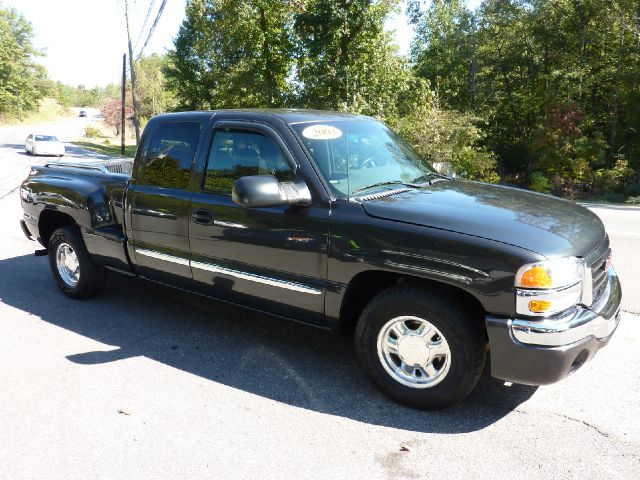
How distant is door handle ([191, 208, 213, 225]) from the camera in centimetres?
384

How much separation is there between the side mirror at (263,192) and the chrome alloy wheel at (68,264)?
9.15 ft

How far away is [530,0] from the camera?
92.2 ft

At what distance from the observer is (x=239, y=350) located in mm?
4066

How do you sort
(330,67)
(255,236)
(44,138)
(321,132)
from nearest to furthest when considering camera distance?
(255,236), (321,132), (330,67), (44,138)

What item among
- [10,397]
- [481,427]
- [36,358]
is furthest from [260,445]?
[36,358]

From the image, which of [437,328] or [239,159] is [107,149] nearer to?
[239,159]

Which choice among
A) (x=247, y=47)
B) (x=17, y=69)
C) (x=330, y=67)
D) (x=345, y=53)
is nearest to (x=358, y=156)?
(x=330, y=67)

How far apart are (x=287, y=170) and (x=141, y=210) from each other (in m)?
1.53

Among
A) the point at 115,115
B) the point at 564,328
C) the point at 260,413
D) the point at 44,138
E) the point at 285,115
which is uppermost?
the point at 115,115

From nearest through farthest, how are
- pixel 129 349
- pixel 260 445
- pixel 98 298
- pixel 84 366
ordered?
pixel 260 445
pixel 84 366
pixel 129 349
pixel 98 298

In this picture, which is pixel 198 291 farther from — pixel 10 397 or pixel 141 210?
pixel 10 397

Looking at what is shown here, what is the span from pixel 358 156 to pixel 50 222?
12.2ft

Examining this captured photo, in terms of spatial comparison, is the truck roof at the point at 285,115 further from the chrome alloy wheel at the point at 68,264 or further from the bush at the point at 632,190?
the bush at the point at 632,190

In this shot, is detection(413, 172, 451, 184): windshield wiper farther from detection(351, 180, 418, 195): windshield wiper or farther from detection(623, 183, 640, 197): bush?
detection(623, 183, 640, 197): bush
